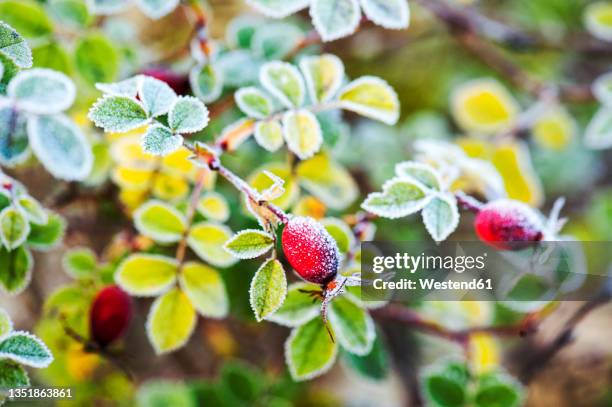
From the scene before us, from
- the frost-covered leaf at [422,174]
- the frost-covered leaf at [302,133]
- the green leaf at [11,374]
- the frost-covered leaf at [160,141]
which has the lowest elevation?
the green leaf at [11,374]

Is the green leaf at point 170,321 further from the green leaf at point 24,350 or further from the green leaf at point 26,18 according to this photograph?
the green leaf at point 26,18

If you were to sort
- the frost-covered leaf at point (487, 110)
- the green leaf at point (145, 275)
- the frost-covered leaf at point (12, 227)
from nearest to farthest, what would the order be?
the frost-covered leaf at point (12, 227), the green leaf at point (145, 275), the frost-covered leaf at point (487, 110)

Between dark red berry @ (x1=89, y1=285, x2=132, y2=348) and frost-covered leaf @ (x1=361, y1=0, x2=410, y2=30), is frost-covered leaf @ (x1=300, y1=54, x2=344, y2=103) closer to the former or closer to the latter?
frost-covered leaf @ (x1=361, y1=0, x2=410, y2=30)

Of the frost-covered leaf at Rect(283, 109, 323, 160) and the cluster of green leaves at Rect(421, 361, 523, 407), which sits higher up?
the frost-covered leaf at Rect(283, 109, 323, 160)

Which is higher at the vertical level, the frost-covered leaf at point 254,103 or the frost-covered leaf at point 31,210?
the frost-covered leaf at point 254,103

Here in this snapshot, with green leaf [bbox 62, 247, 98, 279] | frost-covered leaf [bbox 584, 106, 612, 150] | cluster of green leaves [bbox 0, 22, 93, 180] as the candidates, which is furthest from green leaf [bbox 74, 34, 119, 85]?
frost-covered leaf [bbox 584, 106, 612, 150]

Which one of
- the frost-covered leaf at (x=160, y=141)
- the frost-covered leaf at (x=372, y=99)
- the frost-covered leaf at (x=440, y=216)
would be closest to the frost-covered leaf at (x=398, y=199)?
the frost-covered leaf at (x=440, y=216)

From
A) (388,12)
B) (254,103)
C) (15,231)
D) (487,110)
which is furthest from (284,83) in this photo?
(487,110)
